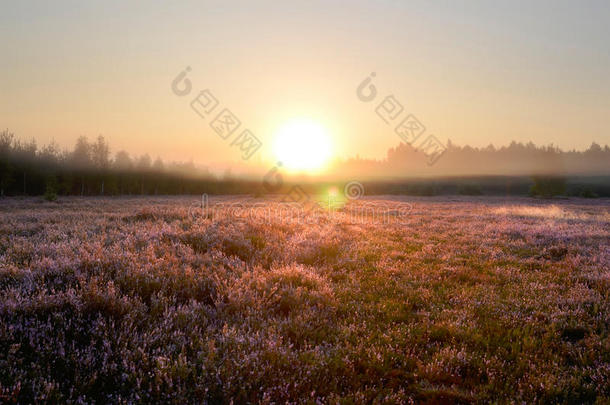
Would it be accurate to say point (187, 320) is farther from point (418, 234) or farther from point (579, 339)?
point (418, 234)

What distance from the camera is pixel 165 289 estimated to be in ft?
17.4

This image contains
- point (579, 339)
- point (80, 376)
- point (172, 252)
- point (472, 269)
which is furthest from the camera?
point (472, 269)

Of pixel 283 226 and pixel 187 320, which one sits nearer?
pixel 187 320

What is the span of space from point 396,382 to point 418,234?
1120 centimetres

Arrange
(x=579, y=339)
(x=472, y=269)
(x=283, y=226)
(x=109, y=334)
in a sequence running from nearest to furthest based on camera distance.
Result: (x=109, y=334) < (x=579, y=339) < (x=472, y=269) < (x=283, y=226)

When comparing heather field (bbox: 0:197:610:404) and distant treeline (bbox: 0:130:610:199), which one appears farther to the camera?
distant treeline (bbox: 0:130:610:199)

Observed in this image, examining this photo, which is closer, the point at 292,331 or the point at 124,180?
the point at 292,331

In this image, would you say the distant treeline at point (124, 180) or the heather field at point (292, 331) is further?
the distant treeline at point (124, 180)

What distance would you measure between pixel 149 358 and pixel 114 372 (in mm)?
356

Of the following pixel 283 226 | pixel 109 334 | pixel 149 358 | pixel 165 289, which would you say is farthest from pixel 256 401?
pixel 283 226

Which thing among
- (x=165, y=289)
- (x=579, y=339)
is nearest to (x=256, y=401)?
(x=165, y=289)

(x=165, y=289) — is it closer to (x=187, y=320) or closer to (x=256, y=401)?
(x=187, y=320)

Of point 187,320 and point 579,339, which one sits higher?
point 187,320

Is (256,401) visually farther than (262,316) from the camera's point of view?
No
